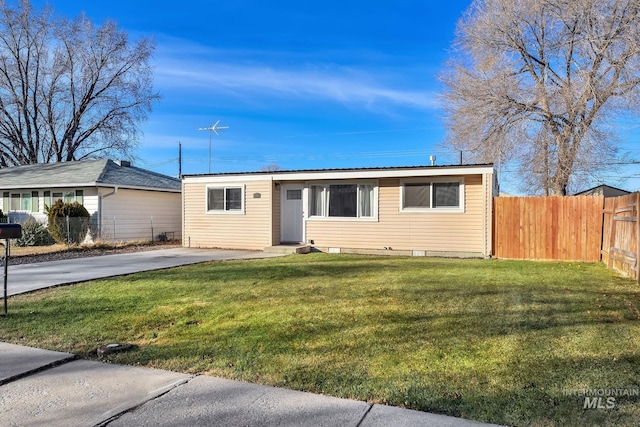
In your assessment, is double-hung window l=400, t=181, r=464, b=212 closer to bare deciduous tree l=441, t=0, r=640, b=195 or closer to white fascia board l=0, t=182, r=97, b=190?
bare deciduous tree l=441, t=0, r=640, b=195

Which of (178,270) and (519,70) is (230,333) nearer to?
(178,270)

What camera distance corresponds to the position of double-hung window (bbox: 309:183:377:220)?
13438 millimetres

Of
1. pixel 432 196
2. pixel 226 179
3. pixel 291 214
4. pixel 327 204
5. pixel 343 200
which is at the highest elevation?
pixel 226 179

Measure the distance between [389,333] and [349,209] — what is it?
9386 millimetres

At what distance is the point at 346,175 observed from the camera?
13.3m

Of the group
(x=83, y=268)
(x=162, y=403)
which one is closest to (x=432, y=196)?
(x=83, y=268)

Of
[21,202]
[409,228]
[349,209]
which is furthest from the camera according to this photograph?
[21,202]

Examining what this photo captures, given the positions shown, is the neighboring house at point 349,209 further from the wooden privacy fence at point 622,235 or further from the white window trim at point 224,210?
the wooden privacy fence at point 622,235

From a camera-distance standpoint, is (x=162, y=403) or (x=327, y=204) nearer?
(x=162, y=403)

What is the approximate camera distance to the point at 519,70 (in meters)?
17.2

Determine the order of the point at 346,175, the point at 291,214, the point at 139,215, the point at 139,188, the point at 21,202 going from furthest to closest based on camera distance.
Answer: the point at 21,202 → the point at 139,215 → the point at 139,188 → the point at 291,214 → the point at 346,175

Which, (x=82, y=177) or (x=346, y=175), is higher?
(x=82, y=177)

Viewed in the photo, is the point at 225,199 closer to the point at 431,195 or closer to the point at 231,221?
the point at 231,221

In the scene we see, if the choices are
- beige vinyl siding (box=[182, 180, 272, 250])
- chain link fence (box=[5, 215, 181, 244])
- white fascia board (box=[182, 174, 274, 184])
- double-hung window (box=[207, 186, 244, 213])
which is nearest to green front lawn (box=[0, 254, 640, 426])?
beige vinyl siding (box=[182, 180, 272, 250])
